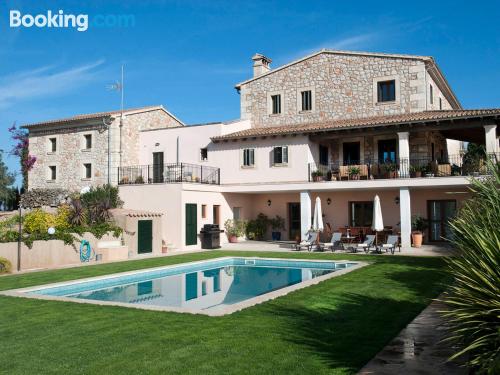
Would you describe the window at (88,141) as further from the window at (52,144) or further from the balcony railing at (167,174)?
the balcony railing at (167,174)

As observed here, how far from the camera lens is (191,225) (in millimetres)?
23469

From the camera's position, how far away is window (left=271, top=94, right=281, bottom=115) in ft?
93.4

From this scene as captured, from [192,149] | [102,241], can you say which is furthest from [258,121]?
[102,241]

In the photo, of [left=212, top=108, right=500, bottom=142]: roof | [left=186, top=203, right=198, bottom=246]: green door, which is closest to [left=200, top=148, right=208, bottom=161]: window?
[left=212, top=108, right=500, bottom=142]: roof

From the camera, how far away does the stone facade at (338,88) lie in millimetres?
24453

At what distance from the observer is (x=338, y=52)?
1048 inches

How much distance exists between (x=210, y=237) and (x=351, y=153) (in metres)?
8.91

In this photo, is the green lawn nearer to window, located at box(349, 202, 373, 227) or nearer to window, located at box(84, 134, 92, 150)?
window, located at box(349, 202, 373, 227)

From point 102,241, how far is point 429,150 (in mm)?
16177

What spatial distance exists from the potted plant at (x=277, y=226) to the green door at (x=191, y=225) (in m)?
5.47

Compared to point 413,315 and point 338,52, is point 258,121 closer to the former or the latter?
point 338,52

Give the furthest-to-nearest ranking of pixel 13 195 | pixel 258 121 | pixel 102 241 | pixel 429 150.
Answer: pixel 13 195 < pixel 258 121 < pixel 429 150 < pixel 102 241

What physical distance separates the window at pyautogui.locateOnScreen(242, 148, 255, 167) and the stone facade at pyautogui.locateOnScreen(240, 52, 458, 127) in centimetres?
328

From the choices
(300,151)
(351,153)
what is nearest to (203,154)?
(300,151)
